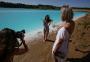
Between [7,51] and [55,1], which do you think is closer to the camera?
[7,51]

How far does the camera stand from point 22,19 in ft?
37.7

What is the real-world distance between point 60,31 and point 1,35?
137 centimetres

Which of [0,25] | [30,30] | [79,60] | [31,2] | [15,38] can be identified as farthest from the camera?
[30,30]

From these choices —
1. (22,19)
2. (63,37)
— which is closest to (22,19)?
(22,19)

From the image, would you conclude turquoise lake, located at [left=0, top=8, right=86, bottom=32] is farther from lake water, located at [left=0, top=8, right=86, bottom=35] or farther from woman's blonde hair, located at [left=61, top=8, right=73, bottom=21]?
woman's blonde hair, located at [left=61, top=8, right=73, bottom=21]

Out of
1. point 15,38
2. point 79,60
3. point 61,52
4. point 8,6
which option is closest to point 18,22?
point 8,6

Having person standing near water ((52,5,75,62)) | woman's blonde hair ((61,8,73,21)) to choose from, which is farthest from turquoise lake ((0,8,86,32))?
woman's blonde hair ((61,8,73,21))

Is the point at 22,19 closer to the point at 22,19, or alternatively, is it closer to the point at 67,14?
the point at 22,19

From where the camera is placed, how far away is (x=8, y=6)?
9156mm

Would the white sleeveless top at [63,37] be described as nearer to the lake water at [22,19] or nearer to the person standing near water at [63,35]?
the person standing near water at [63,35]

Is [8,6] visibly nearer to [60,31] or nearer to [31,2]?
[31,2]

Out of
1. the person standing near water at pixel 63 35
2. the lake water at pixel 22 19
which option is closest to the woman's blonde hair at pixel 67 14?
the person standing near water at pixel 63 35

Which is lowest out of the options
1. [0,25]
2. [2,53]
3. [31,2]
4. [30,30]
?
[30,30]

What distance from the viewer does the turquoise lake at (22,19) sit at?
9.38 metres
